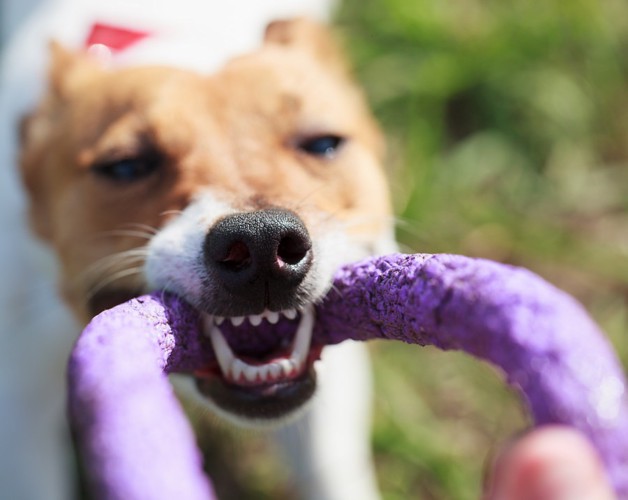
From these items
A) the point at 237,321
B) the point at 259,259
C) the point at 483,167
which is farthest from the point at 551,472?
the point at 483,167

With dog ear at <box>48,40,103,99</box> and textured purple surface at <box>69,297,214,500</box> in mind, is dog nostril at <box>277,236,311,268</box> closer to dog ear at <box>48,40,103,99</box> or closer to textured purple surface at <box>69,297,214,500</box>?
textured purple surface at <box>69,297,214,500</box>

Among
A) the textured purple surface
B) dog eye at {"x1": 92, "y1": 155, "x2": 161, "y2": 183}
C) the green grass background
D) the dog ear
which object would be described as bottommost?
the green grass background

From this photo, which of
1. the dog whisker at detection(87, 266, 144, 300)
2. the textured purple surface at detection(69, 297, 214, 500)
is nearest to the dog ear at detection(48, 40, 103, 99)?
the dog whisker at detection(87, 266, 144, 300)

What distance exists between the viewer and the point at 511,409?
3639 millimetres

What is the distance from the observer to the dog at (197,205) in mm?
1962

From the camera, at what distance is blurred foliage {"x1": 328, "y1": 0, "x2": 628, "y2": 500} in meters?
3.68

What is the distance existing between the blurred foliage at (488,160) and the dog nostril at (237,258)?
6.21 ft

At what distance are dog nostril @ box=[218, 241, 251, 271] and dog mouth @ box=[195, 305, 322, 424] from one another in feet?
0.40

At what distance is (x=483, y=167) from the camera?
436 centimetres

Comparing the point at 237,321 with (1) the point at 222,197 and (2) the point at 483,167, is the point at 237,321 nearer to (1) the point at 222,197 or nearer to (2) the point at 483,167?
(1) the point at 222,197

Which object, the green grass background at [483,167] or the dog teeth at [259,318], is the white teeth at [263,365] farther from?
the green grass background at [483,167]

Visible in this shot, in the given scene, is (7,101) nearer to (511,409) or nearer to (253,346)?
(253,346)

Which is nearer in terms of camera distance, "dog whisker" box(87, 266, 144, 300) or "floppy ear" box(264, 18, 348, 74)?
"dog whisker" box(87, 266, 144, 300)

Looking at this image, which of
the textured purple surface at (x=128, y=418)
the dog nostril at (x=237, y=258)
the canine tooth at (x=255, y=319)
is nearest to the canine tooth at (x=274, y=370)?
the canine tooth at (x=255, y=319)
